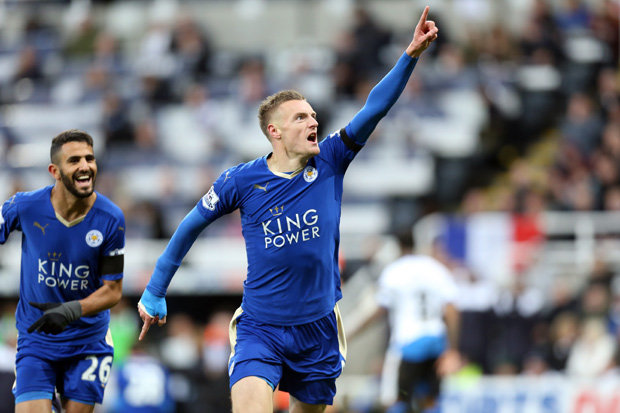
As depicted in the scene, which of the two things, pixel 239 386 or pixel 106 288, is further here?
pixel 106 288

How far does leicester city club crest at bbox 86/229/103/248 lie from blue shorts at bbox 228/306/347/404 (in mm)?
1172

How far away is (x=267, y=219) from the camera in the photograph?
7.12 m

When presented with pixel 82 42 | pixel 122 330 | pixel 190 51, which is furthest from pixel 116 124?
pixel 122 330

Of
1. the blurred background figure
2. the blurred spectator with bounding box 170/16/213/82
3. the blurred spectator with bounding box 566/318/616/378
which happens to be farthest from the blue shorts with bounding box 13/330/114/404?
the blurred spectator with bounding box 170/16/213/82

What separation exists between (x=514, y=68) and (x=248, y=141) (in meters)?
5.13

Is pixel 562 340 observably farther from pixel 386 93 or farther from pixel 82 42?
pixel 82 42

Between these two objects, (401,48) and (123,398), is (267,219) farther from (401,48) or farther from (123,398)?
(401,48)

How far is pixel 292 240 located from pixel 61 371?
6.93 feet

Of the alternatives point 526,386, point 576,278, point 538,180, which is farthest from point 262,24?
point 526,386

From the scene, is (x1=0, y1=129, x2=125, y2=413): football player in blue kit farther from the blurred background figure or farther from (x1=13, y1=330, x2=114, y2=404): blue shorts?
the blurred background figure

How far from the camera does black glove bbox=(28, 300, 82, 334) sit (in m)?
7.24

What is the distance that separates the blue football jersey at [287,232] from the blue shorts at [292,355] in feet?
0.27

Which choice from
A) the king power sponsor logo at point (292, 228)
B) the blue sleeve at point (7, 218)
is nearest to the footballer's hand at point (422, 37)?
the king power sponsor logo at point (292, 228)

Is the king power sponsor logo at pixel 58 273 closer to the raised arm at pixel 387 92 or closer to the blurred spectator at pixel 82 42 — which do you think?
the raised arm at pixel 387 92
